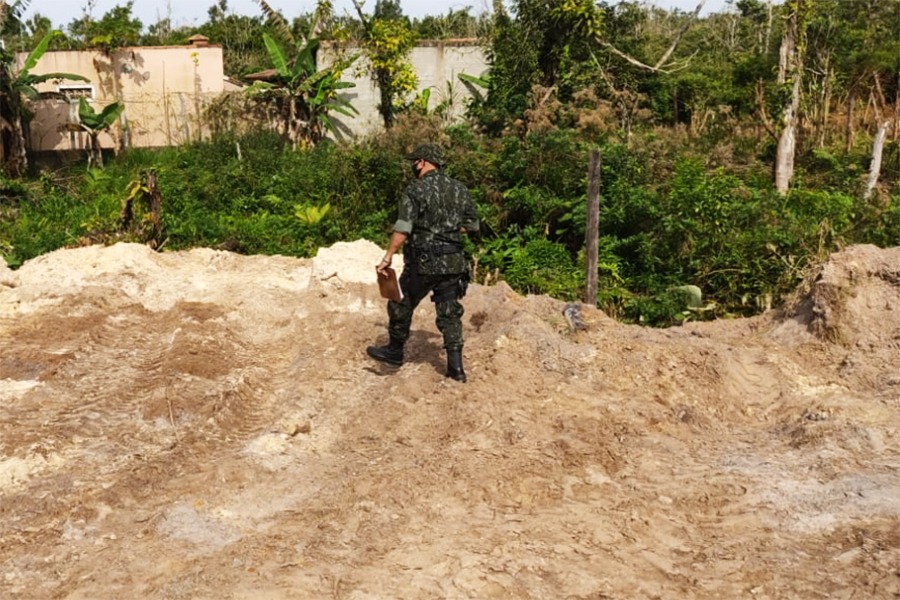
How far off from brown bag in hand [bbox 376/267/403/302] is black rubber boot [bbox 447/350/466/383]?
55 cm

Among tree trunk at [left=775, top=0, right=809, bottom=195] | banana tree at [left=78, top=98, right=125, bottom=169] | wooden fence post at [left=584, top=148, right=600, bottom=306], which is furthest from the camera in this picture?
banana tree at [left=78, top=98, right=125, bottom=169]

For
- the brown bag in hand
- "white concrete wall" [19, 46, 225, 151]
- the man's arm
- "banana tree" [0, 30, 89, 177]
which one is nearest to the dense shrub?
"banana tree" [0, 30, 89, 177]

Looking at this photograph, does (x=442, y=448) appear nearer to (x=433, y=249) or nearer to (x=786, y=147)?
(x=433, y=249)

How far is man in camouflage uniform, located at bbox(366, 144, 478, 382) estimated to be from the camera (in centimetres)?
574

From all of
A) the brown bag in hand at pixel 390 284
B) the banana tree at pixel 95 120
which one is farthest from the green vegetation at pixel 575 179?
the brown bag in hand at pixel 390 284

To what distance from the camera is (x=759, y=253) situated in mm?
8414

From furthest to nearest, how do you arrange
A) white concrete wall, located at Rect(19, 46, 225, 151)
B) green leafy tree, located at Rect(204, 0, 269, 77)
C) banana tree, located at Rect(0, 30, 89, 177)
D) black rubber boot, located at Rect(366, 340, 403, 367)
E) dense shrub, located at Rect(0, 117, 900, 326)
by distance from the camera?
1. green leafy tree, located at Rect(204, 0, 269, 77)
2. white concrete wall, located at Rect(19, 46, 225, 151)
3. banana tree, located at Rect(0, 30, 89, 177)
4. dense shrub, located at Rect(0, 117, 900, 326)
5. black rubber boot, located at Rect(366, 340, 403, 367)

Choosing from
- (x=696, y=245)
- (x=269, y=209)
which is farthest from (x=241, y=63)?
(x=696, y=245)

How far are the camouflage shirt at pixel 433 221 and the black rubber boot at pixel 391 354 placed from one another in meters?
0.79

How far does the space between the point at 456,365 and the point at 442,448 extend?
951 millimetres

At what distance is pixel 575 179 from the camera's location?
9.77 m

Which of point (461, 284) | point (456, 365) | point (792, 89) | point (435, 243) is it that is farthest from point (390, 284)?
point (792, 89)

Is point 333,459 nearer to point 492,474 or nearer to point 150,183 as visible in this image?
point 492,474

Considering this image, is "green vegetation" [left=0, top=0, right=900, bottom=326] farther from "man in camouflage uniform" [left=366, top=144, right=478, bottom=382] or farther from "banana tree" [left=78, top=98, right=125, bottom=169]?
"man in camouflage uniform" [left=366, top=144, right=478, bottom=382]
